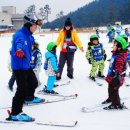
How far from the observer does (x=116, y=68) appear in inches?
237

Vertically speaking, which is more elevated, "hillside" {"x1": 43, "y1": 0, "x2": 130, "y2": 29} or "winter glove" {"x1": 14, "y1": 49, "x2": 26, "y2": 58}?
"hillside" {"x1": 43, "y1": 0, "x2": 130, "y2": 29}

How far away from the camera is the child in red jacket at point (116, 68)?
19.7 ft

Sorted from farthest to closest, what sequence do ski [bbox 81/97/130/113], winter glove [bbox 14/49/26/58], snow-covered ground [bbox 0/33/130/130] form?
ski [bbox 81/97/130/113] < snow-covered ground [bbox 0/33/130/130] < winter glove [bbox 14/49/26/58]

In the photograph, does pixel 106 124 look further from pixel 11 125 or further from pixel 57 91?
pixel 57 91

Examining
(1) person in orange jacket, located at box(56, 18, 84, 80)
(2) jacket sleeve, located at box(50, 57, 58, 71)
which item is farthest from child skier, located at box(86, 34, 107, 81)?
(2) jacket sleeve, located at box(50, 57, 58, 71)

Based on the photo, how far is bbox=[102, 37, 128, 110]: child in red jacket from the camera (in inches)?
237

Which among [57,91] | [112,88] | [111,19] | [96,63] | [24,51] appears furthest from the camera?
[111,19]

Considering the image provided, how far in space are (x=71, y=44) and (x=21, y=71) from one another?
13.3 ft

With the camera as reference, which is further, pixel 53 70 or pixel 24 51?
pixel 53 70

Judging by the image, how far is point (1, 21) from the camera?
301ft

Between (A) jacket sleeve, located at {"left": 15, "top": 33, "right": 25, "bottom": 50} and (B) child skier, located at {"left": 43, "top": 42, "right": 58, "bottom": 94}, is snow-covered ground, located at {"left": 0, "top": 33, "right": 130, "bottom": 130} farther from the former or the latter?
(A) jacket sleeve, located at {"left": 15, "top": 33, "right": 25, "bottom": 50}

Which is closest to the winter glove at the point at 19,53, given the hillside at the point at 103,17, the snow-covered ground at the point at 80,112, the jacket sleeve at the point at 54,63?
the snow-covered ground at the point at 80,112

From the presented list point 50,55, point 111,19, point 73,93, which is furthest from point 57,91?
point 111,19

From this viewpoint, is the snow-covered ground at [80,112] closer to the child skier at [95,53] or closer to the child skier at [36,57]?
the child skier at [95,53]
